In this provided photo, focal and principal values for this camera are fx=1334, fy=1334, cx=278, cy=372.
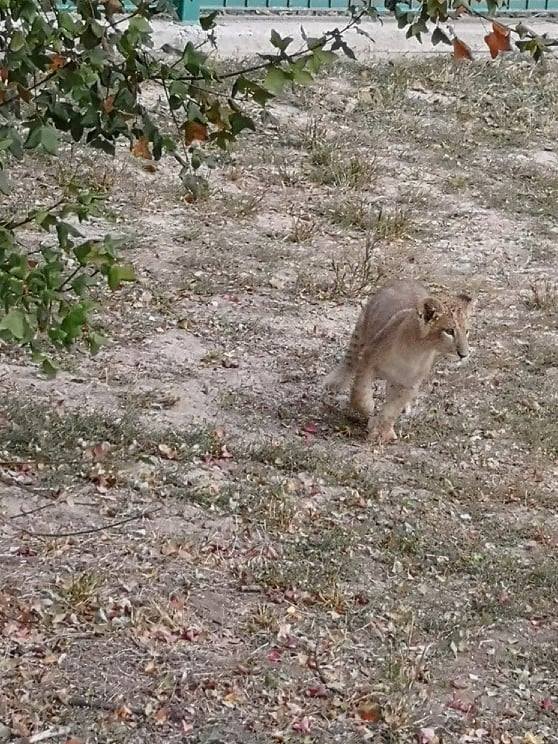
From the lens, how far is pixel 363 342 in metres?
6.59

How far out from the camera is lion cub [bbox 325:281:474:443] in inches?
247

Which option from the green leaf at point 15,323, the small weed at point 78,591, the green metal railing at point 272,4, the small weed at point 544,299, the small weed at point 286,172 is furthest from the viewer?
the green metal railing at point 272,4

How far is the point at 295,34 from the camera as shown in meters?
11.0

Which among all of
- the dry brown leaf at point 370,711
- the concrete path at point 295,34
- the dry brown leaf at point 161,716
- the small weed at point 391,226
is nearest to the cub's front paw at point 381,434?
the dry brown leaf at point 370,711

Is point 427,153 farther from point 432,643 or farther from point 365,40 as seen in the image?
point 432,643

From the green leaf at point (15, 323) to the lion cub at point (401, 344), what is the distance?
336 cm

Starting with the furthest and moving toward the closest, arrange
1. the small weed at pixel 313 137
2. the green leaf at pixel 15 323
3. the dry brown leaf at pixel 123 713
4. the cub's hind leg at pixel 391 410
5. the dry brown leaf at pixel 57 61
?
the small weed at pixel 313 137, the cub's hind leg at pixel 391 410, the dry brown leaf at pixel 123 713, the dry brown leaf at pixel 57 61, the green leaf at pixel 15 323

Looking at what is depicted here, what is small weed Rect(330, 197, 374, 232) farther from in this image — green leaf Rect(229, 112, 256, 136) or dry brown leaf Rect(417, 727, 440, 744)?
green leaf Rect(229, 112, 256, 136)

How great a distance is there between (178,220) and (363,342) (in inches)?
98.4

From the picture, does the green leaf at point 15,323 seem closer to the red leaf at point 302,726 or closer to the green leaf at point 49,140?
the green leaf at point 49,140

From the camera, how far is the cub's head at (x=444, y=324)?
622 cm

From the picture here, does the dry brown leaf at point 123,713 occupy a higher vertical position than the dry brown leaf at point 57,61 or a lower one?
lower

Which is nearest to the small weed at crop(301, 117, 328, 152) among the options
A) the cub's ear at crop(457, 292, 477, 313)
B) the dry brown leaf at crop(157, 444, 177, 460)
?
the cub's ear at crop(457, 292, 477, 313)

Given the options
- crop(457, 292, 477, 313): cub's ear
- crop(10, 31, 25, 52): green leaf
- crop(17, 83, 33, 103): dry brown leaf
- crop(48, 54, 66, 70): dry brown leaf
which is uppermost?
crop(10, 31, 25, 52): green leaf
